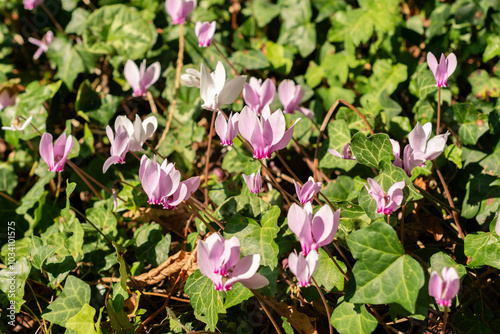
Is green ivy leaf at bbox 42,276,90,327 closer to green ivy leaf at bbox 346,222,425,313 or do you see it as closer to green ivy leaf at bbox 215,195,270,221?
green ivy leaf at bbox 215,195,270,221

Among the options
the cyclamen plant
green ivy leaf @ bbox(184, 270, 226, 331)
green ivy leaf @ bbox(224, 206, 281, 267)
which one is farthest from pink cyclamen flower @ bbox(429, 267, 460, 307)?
green ivy leaf @ bbox(184, 270, 226, 331)

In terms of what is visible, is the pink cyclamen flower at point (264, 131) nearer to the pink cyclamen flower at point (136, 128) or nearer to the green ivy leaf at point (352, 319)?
the pink cyclamen flower at point (136, 128)

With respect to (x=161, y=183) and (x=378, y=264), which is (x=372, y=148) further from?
(x=161, y=183)

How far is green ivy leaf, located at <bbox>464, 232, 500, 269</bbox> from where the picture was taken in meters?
1.29

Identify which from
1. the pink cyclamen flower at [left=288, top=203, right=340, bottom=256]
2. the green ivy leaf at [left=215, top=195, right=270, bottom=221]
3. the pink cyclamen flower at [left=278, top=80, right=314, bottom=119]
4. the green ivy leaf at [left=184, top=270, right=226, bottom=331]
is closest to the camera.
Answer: the pink cyclamen flower at [left=288, top=203, right=340, bottom=256]

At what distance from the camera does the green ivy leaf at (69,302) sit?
1.59 m

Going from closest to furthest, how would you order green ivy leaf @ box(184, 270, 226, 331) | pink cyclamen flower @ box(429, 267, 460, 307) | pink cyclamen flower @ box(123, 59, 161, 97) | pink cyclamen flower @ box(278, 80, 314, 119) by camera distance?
pink cyclamen flower @ box(429, 267, 460, 307)
green ivy leaf @ box(184, 270, 226, 331)
pink cyclamen flower @ box(278, 80, 314, 119)
pink cyclamen flower @ box(123, 59, 161, 97)

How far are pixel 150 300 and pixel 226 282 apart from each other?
0.77 meters

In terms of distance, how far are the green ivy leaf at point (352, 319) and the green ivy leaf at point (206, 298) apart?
14.2 inches

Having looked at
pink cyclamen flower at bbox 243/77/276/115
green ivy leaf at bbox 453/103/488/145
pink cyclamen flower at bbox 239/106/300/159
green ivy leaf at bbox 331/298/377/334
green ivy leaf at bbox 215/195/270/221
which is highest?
pink cyclamen flower at bbox 239/106/300/159

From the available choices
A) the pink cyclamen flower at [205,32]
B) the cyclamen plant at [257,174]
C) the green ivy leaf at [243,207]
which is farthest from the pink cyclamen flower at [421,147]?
the pink cyclamen flower at [205,32]

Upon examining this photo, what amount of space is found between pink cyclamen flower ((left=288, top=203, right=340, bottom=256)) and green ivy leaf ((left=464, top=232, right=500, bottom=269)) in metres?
0.51

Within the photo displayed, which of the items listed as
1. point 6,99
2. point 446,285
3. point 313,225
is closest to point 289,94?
point 313,225

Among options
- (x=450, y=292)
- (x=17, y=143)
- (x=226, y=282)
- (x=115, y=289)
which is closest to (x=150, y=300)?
(x=115, y=289)
